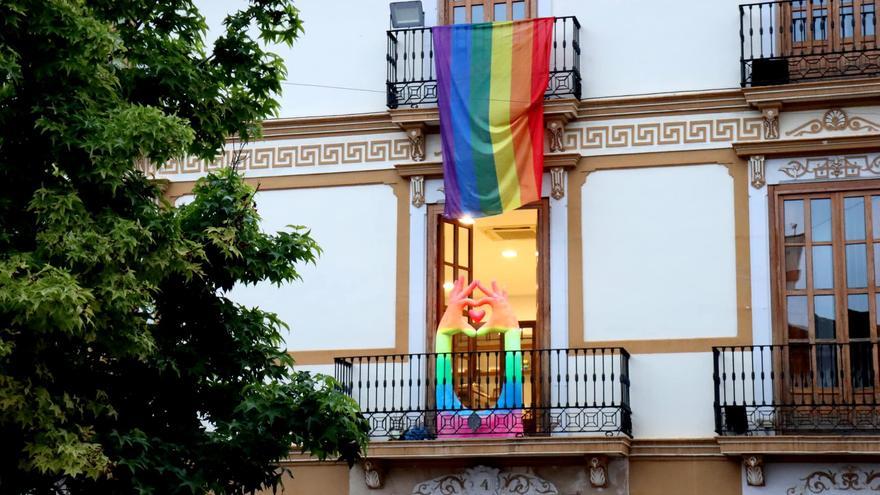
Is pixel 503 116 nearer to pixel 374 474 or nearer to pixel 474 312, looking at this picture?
pixel 474 312

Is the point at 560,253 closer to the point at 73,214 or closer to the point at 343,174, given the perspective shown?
the point at 343,174

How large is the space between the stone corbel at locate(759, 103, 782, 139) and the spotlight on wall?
4066mm

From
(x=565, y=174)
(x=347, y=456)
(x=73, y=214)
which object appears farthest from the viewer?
(x=565, y=174)

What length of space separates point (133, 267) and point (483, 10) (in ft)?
27.2

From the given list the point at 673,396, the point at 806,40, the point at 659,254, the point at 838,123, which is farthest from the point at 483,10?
the point at 673,396

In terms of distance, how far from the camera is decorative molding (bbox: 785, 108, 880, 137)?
17.6 meters

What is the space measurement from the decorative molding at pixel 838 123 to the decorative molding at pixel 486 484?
15.4 feet

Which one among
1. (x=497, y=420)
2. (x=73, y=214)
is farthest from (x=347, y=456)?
(x=497, y=420)

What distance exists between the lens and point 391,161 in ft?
62.6

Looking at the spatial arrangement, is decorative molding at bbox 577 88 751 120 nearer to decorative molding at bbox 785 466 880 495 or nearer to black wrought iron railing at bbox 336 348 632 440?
black wrought iron railing at bbox 336 348 632 440

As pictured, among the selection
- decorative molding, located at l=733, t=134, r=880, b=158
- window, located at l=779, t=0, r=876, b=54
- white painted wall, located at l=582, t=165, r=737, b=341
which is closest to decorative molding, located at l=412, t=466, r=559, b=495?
white painted wall, located at l=582, t=165, r=737, b=341

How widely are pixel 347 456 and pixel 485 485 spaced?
4.36 metres

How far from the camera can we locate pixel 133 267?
12.0 metres

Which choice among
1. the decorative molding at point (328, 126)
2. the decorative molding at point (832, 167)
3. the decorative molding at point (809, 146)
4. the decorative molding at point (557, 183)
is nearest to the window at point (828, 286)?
the decorative molding at point (832, 167)
